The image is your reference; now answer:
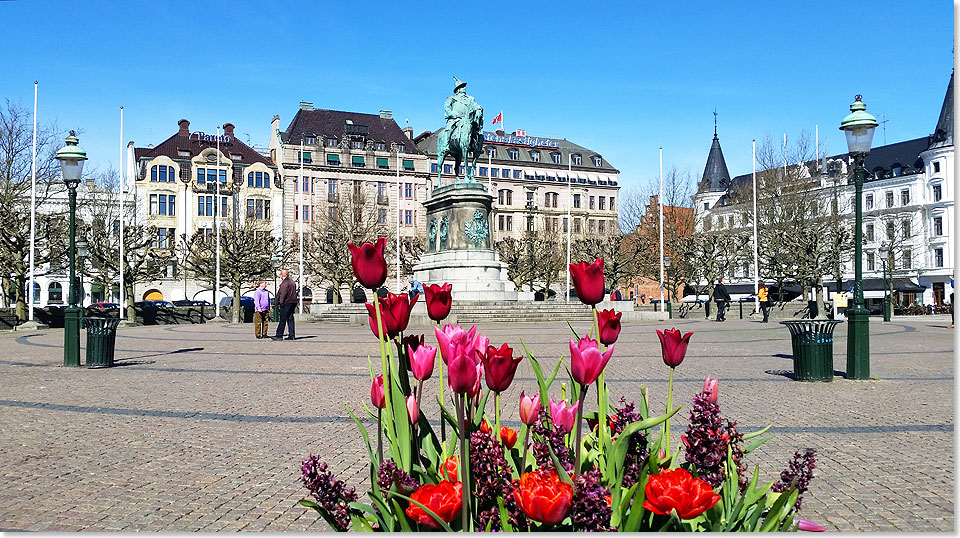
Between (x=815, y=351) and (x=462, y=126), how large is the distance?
86.1 ft

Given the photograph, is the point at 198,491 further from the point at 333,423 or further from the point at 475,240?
the point at 475,240

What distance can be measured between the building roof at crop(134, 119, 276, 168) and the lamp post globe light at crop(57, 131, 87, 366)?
6801 centimetres

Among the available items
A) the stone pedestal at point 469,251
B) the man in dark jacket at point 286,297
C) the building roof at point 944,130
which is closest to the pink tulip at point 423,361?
the man in dark jacket at point 286,297

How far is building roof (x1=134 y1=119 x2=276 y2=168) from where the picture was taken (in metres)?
80.2

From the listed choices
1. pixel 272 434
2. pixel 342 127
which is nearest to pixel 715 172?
pixel 342 127

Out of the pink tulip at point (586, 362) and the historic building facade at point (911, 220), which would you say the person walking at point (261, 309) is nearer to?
the pink tulip at point (586, 362)

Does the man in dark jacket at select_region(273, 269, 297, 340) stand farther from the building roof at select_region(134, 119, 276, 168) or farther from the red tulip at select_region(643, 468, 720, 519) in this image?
the building roof at select_region(134, 119, 276, 168)

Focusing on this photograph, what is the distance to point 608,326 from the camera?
327 centimetres

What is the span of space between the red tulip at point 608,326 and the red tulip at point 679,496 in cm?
73

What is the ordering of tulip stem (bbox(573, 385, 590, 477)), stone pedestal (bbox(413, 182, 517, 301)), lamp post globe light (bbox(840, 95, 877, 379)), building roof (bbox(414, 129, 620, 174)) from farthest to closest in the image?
building roof (bbox(414, 129, 620, 174)) → stone pedestal (bbox(413, 182, 517, 301)) → lamp post globe light (bbox(840, 95, 877, 379)) → tulip stem (bbox(573, 385, 590, 477))

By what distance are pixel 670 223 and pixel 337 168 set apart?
35.0 m

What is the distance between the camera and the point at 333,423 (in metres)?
7.96

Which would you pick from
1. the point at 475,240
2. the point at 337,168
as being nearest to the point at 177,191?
the point at 337,168

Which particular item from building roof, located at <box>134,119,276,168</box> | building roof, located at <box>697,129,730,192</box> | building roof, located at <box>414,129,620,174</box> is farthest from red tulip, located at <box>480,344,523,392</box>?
building roof, located at <box>697,129,730,192</box>
